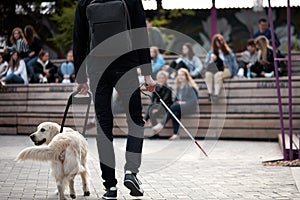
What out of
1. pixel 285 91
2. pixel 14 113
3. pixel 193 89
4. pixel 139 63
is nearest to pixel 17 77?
pixel 14 113

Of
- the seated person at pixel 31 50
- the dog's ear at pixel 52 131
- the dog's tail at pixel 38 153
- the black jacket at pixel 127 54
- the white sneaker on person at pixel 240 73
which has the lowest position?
the white sneaker on person at pixel 240 73

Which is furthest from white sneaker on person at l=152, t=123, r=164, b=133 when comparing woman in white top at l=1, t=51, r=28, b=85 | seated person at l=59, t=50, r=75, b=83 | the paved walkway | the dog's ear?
the dog's ear

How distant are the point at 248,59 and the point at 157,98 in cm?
271

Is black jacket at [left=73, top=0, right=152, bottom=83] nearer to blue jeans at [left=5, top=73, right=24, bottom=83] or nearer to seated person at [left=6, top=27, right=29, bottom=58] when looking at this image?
blue jeans at [left=5, top=73, right=24, bottom=83]

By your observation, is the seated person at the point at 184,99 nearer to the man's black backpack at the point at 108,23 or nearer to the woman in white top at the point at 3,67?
the woman in white top at the point at 3,67

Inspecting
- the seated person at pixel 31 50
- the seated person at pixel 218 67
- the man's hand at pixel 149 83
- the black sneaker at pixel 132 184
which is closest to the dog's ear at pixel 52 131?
the black sneaker at pixel 132 184

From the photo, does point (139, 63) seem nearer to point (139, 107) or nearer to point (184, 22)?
point (139, 107)

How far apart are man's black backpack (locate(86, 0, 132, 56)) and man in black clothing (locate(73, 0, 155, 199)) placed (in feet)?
0.34

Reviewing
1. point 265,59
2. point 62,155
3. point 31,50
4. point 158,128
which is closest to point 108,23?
point 62,155

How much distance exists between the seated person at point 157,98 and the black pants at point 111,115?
22.9 feet

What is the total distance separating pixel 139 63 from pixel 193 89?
7.11 metres

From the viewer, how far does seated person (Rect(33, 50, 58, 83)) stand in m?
15.4

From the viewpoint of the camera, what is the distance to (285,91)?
12.6 m

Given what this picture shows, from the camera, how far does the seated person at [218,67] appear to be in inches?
526
